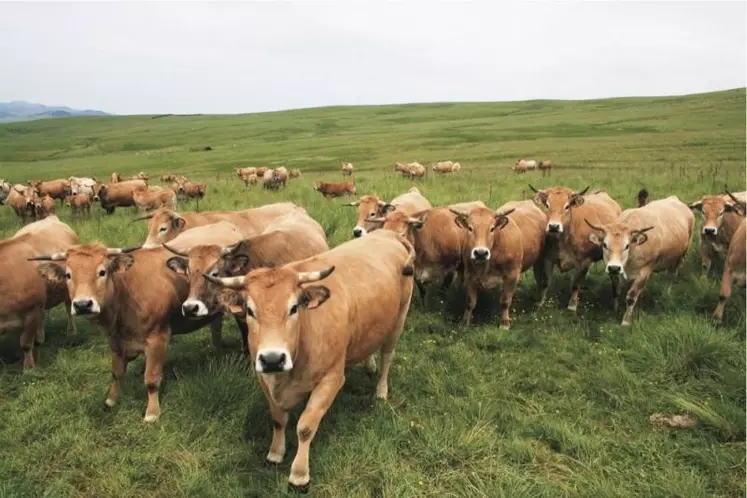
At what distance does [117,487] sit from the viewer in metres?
A: 4.68

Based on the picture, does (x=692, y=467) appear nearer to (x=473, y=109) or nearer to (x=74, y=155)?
(x=74, y=155)

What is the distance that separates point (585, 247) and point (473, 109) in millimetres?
115155

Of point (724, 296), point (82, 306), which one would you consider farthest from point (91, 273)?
point (724, 296)

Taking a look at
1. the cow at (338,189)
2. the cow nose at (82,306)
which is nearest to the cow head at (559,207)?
the cow nose at (82,306)

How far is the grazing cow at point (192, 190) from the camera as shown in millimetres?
24186

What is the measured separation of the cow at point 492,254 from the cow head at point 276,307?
450 centimetres

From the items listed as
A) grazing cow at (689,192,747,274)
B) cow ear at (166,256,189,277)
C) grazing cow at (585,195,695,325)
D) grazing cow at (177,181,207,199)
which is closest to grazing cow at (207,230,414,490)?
cow ear at (166,256,189,277)

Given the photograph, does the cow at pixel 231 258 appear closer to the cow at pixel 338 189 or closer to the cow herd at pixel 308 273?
the cow herd at pixel 308 273

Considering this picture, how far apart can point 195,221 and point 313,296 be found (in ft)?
22.2

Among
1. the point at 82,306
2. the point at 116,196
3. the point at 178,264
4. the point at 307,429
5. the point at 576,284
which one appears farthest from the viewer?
the point at 116,196

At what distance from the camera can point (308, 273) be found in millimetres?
4668

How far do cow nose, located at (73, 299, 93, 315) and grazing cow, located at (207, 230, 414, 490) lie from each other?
75.6 inches

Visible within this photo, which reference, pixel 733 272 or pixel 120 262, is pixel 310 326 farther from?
pixel 733 272

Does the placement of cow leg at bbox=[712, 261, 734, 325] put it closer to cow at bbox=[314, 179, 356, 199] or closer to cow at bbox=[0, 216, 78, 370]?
cow at bbox=[0, 216, 78, 370]
